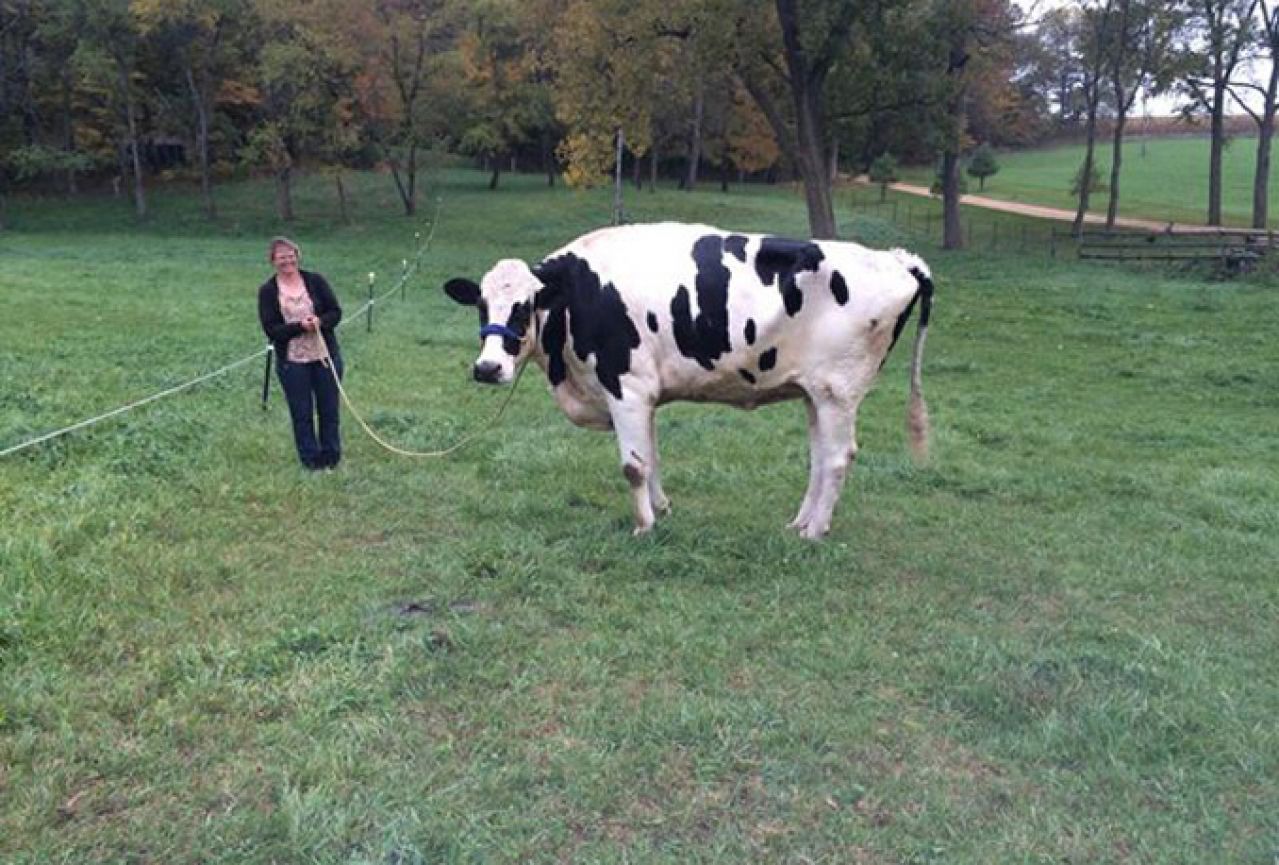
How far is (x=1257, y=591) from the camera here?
22.2ft

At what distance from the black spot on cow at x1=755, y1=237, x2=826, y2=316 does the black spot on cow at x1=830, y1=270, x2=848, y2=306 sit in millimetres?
127

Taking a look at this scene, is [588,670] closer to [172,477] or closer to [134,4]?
[172,477]

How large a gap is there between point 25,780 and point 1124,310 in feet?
65.5

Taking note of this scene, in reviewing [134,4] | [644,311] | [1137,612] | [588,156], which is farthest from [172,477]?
[134,4]

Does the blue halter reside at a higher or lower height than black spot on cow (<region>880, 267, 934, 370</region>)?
lower

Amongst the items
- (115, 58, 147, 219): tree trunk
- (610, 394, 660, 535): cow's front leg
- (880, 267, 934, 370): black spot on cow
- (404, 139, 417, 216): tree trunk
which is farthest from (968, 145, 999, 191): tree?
(610, 394, 660, 535): cow's front leg

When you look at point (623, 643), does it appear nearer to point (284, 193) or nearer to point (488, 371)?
point (488, 371)

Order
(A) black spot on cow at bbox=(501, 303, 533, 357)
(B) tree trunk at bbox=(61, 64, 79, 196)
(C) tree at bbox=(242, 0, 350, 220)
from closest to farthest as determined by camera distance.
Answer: (A) black spot on cow at bbox=(501, 303, 533, 357) → (C) tree at bbox=(242, 0, 350, 220) → (B) tree trunk at bbox=(61, 64, 79, 196)

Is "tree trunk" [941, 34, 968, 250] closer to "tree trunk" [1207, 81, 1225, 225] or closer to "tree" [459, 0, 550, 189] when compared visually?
"tree trunk" [1207, 81, 1225, 225]

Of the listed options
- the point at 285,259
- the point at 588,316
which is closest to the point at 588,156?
the point at 285,259

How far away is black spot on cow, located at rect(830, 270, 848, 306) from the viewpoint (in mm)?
7234

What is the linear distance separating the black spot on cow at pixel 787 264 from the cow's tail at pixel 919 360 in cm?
71

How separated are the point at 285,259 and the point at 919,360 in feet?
16.1

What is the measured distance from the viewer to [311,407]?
8883mm
